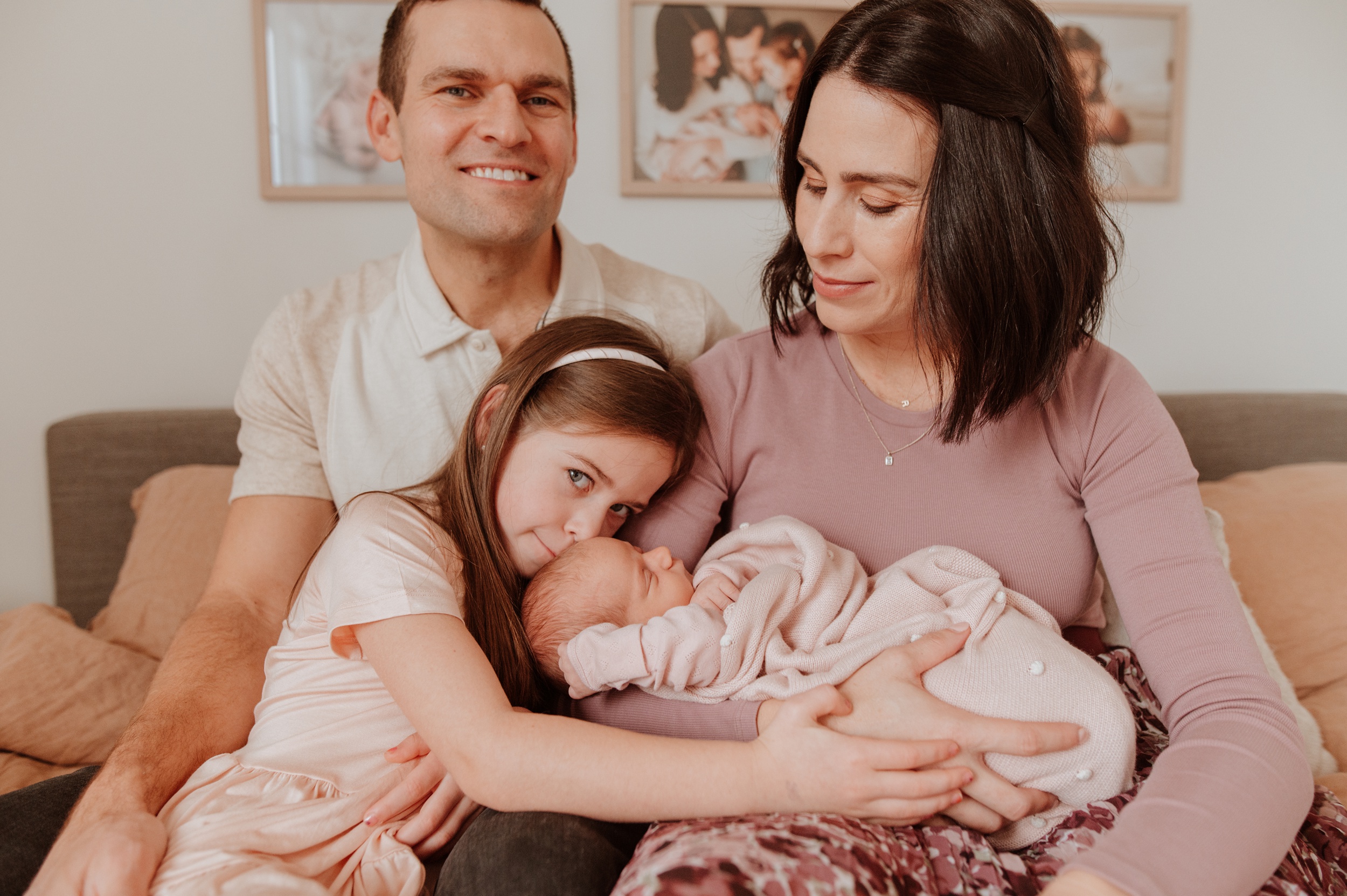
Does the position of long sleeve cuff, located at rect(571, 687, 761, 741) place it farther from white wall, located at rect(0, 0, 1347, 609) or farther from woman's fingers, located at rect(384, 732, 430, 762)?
white wall, located at rect(0, 0, 1347, 609)

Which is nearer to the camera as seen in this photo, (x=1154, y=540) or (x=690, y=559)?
(x=1154, y=540)

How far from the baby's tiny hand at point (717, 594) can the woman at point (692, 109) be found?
1.49 meters

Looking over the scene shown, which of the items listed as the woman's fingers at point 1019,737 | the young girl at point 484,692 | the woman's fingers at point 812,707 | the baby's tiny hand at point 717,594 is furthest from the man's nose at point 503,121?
the woman's fingers at point 1019,737

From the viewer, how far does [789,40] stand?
238 centimetres

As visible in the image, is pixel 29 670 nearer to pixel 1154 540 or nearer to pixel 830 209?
pixel 830 209

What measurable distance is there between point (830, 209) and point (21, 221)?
7.32ft

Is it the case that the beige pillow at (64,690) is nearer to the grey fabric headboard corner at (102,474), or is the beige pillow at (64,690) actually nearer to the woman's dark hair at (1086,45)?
the grey fabric headboard corner at (102,474)

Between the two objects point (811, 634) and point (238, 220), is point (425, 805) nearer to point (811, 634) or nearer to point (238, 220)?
point (811, 634)

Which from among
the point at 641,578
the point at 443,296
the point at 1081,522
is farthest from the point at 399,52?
the point at 1081,522

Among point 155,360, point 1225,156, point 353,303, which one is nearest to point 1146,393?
point 353,303

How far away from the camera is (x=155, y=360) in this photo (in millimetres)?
2402

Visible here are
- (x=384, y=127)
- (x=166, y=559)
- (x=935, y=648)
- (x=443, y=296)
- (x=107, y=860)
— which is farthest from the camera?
(x=166, y=559)

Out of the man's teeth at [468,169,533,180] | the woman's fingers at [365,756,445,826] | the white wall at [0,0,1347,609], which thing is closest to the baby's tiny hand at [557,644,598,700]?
the woman's fingers at [365,756,445,826]

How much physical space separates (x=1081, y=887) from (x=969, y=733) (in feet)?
0.68
